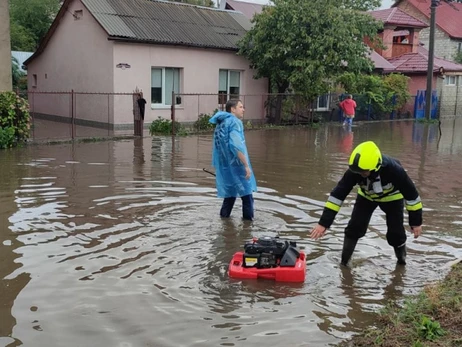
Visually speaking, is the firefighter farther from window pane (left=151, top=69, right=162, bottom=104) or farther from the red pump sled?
window pane (left=151, top=69, right=162, bottom=104)

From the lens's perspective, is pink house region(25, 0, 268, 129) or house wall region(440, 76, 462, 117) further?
house wall region(440, 76, 462, 117)

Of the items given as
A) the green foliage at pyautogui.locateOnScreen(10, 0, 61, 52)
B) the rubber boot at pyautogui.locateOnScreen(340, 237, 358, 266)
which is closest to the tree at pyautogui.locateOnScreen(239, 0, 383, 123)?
the rubber boot at pyautogui.locateOnScreen(340, 237, 358, 266)

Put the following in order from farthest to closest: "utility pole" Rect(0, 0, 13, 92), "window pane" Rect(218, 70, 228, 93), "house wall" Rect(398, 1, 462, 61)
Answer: "house wall" Rect(398, 1, 462, 61), "window pane" Rect(218, 70, 228, 93), "utility pole" Rect(0, 0, 13, 92)

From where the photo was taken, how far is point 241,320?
4.72 meters

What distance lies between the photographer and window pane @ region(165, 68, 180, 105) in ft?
77.4

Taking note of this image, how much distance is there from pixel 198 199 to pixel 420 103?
27.3 meters

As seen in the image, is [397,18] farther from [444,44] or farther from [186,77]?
[186,77]

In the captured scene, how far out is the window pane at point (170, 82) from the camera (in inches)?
929

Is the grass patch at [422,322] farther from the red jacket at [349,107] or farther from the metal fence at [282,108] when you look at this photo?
the red jacket at [349,107]

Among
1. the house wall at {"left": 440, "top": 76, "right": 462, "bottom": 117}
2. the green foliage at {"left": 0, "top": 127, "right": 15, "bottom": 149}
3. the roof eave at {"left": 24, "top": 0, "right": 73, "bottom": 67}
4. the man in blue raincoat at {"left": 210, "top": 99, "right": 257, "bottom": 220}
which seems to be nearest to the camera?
the man in blue raincoat at {"left": 210, "top": 99, "right": 257, "bottom": 220}

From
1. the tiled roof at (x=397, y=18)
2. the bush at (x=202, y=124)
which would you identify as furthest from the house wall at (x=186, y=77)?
the tiled roof at (x=397, y=18)

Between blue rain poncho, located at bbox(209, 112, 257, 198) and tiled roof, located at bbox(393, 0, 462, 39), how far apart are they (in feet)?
144

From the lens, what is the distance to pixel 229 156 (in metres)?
7.44

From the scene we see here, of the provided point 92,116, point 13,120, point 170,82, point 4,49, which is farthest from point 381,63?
point 13,120
